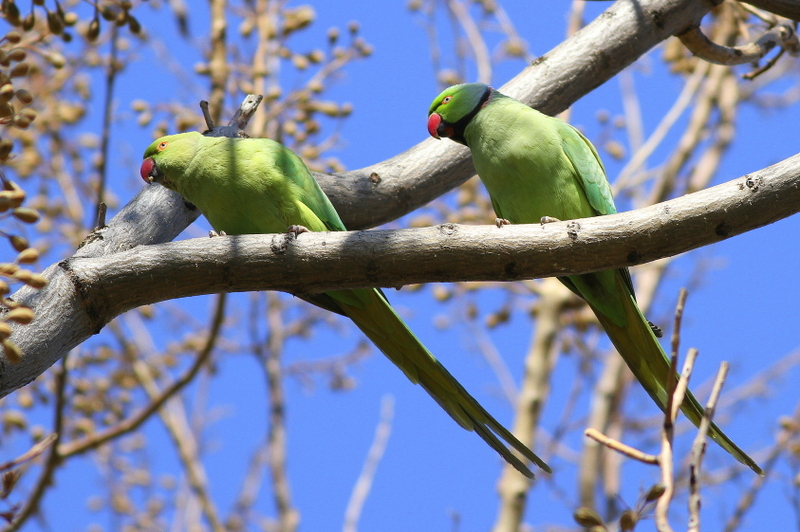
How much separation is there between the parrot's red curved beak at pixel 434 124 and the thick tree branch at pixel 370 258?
166 centimetres

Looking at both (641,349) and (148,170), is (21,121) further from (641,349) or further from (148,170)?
(641,349)

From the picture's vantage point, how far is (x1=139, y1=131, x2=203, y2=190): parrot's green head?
3826 mm

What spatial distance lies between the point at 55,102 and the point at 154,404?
106 inches

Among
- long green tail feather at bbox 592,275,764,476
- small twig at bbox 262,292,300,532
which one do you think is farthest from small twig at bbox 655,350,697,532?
small twig at bbox 262,292,300,532

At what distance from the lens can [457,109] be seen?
4.16m

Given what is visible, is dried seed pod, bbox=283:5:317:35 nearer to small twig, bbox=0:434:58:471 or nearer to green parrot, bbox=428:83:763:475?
green parrot, bbox=428:83:763:475

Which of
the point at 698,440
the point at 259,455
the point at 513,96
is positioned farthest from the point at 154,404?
the point at 259,455

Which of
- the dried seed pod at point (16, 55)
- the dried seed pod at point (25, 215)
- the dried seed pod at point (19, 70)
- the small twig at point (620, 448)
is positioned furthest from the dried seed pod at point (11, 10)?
the small twig at point (620, 448)

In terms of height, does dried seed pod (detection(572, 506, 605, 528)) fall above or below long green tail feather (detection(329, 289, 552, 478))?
below

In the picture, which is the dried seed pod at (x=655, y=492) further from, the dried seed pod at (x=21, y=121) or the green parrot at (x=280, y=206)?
the dried seed pod at (x=21, y=121)

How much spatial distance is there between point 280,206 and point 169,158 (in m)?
0.71

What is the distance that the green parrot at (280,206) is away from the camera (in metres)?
3.46

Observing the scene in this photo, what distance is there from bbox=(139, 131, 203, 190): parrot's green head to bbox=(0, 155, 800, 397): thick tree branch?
46.1 inches

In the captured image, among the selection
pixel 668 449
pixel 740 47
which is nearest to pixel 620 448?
pixel 668 449
